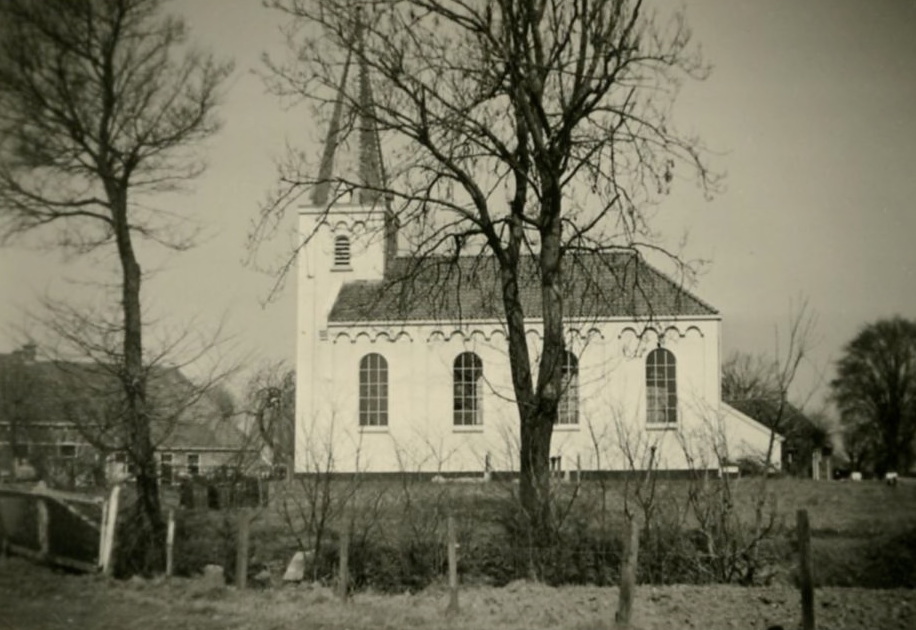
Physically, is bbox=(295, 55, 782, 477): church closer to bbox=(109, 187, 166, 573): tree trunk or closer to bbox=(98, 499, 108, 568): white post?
bbox=(109, 187, 166, 573): tree trunk

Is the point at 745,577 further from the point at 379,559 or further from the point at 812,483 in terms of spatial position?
the point at 812,483

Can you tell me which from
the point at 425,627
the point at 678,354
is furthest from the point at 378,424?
the point at 425,627

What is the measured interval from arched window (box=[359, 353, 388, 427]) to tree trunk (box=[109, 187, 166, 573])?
17.0m

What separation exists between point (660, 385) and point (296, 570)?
18565 millimetres

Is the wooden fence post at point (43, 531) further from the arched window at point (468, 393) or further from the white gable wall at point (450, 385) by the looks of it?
the arched window at point (468, 393)

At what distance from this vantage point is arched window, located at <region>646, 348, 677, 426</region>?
30.3 metres

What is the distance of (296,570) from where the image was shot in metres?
14.2

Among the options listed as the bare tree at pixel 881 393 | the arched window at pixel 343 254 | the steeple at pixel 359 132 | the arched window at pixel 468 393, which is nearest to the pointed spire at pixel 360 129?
the steeple at pixel 359 132

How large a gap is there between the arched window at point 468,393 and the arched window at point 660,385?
17.5ft

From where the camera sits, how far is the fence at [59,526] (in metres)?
12.3

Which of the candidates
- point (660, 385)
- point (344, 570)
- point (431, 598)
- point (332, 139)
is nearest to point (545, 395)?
point (431, 598)

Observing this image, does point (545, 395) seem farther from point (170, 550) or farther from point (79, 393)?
point (79, 393)

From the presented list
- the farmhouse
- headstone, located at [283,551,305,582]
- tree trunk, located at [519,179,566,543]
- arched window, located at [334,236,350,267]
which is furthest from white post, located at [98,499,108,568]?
arched window, located at [334,236,350,267]

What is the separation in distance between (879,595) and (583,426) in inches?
766
